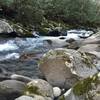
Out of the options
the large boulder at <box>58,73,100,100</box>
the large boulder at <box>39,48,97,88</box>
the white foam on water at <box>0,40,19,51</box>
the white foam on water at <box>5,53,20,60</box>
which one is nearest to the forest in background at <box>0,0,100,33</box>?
the white foam on water at <box>0,40,19,51</box>

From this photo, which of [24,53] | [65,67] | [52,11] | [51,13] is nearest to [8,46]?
[24,53]

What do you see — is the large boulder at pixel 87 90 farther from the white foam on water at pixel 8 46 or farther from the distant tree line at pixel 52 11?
the distant tree line at pixel 52 11

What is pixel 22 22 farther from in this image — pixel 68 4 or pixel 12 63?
pixel 12 63

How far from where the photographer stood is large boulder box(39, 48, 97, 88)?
8.83 metres

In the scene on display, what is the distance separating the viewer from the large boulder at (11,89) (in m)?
7.94

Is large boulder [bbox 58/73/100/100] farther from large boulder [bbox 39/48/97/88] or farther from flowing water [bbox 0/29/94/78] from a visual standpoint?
flowing water [bbox 0/29/94/78]

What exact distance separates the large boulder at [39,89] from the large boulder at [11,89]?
0.25 meters

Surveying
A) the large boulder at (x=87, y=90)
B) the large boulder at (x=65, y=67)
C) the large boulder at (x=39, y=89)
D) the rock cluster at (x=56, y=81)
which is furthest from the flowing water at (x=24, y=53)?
the large boulder at (x=87, y=90)

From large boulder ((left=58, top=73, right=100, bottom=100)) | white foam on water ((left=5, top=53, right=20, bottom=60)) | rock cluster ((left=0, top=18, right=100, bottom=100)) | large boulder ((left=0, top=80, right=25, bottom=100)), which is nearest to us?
large boulder ((left=58, top=73, right=100, bottom=100))

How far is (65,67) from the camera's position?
29.3 ft

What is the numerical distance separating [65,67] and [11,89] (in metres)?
1.65

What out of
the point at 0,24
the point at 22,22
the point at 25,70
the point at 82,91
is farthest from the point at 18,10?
the point at 82,91

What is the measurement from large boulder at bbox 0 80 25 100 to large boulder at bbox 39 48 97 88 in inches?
39.3

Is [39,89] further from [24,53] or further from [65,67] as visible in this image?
[24,53]
